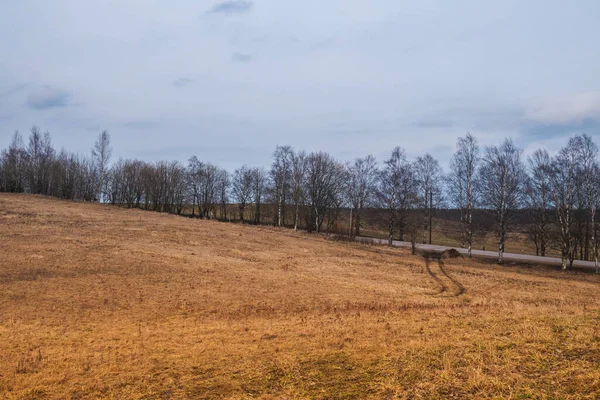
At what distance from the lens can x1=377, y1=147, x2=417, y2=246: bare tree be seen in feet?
178

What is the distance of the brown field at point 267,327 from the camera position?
7345 mm

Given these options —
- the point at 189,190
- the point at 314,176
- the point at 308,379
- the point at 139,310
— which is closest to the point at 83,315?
the point at 139,310

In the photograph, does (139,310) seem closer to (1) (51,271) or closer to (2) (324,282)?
(1) (51,271)

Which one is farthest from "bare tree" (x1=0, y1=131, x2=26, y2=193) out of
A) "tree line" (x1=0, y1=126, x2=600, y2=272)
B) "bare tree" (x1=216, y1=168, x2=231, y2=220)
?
"bare tree" (x1=216, y1=168, x2=231, y2=220)

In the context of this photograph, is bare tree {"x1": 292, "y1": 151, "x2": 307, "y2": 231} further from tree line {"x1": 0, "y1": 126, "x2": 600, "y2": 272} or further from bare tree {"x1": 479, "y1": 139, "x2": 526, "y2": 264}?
bare tree {"x1": 479, "y1": 139, "x2": 526, "y2": 264}

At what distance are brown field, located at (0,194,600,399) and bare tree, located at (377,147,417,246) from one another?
905 inches

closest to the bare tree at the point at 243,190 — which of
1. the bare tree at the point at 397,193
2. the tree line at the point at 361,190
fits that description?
the tree line at the point at 361,190

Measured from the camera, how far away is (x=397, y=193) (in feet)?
179

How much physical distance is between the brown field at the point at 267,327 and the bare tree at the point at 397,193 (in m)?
23.0

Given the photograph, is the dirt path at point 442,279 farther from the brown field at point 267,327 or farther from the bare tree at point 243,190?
the bare tree at point 243,190

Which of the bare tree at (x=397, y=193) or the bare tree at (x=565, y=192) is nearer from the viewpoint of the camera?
the bare tree at (x=565, y=192)

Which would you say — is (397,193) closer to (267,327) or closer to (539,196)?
(539,196)

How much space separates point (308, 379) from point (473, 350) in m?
3.66

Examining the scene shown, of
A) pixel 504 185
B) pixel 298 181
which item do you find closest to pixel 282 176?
pixel 298 181
